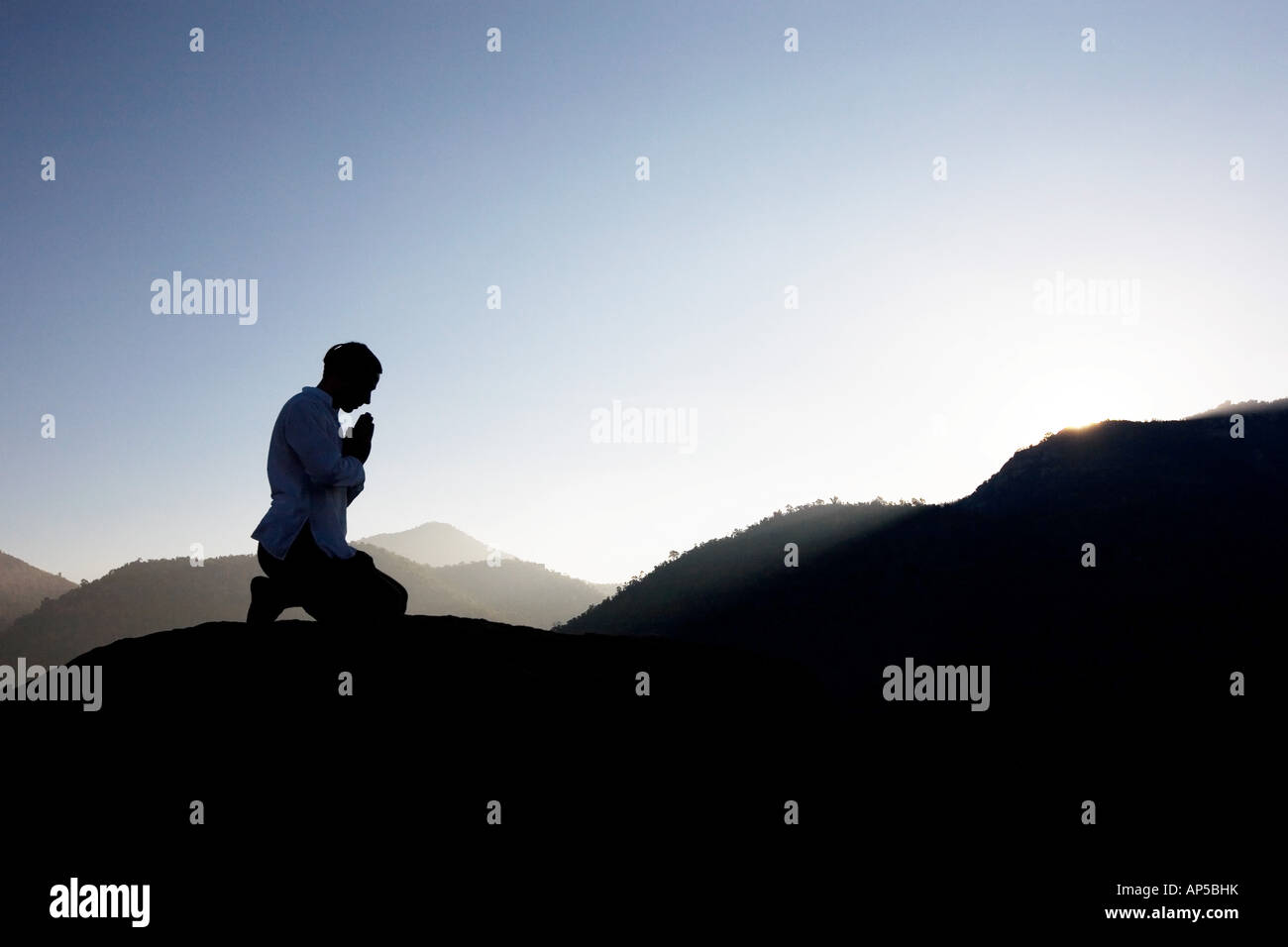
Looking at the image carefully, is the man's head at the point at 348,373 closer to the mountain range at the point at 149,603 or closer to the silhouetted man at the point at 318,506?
the silhouetted man at the point at 318,506

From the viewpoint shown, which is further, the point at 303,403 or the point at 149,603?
the point at 149,603

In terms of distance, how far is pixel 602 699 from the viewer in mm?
6527

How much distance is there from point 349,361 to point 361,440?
624 mm

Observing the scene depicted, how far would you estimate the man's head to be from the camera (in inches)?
272

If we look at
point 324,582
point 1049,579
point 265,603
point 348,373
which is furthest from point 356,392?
point 1049,579

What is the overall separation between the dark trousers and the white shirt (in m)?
0.07

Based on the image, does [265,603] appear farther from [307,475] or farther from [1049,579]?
[1049,579]

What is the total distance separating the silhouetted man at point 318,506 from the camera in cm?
663

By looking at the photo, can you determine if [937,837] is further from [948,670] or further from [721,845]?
[721,845]

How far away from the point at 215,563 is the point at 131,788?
124 m

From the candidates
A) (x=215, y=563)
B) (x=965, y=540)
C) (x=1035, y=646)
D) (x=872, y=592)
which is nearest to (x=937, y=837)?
(x=1035, y=646)

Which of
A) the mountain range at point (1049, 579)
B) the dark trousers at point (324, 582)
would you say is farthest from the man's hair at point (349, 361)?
the mountain range at point (1049, 579)

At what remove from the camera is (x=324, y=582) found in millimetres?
6801

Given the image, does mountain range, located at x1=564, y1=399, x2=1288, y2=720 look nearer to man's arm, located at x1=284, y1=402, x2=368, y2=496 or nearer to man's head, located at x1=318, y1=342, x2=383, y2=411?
man's head, located at x1=318, y1=342, x2=383, y2=411
